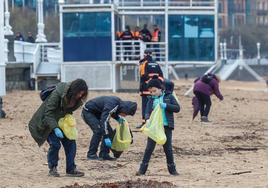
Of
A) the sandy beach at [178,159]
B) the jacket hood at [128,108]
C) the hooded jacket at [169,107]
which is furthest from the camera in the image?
the jacket hood at [128,108]

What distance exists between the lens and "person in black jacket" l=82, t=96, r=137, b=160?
42.8 feet

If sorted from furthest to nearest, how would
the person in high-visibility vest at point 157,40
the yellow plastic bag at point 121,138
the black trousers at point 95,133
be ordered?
the person in high-visibility vest at point 157,40
the black trousers at point 95,133
the yellow plastic bag at point 121,138

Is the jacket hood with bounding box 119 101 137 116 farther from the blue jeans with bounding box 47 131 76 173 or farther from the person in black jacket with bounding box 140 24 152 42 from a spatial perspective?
the person in black jacket with bounding box 140 24 152 42

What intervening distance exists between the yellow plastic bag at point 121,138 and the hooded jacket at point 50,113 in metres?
1.77

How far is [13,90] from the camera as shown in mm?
32625

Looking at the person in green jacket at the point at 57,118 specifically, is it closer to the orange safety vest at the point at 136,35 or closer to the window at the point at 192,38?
the orange safety vest at the point at 136,35

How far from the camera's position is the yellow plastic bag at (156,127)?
11734 millimetres

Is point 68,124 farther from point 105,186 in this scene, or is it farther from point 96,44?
point 96,44

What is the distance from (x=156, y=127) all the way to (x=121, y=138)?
66.5 inches

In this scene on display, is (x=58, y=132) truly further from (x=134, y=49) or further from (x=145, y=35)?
(x=145, y=35)

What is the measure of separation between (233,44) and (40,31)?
219 ft

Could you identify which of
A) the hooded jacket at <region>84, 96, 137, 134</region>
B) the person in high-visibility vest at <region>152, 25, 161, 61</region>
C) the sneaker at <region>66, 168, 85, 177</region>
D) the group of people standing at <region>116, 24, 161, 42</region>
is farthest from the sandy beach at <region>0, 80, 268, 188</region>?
the person in high-visibility vest at <region>152, 25, 161, 61</region>

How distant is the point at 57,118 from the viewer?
11633 mm

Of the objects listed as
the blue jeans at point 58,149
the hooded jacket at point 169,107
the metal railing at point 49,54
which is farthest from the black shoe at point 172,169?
the metal railing at point 49,54
